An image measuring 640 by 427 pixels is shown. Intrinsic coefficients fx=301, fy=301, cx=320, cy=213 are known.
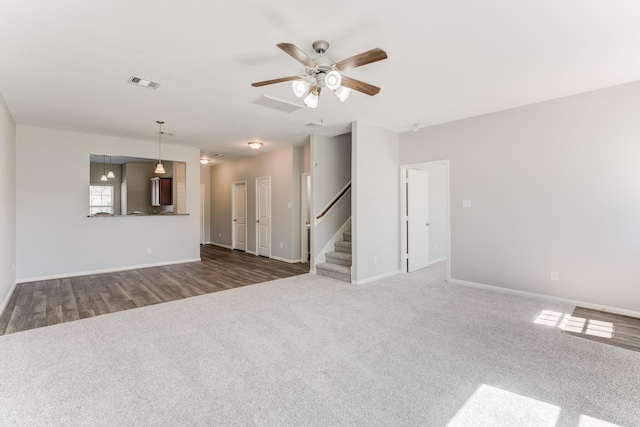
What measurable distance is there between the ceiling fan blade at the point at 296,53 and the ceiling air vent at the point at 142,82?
2089 mm

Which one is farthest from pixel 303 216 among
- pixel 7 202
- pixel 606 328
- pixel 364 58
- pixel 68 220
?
pixel 606 328

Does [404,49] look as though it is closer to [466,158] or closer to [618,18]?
[618,18]

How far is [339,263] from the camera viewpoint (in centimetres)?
574

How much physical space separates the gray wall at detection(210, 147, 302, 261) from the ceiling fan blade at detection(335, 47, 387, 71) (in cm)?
478

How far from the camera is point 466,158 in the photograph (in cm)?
489

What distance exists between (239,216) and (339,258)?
13.8ft

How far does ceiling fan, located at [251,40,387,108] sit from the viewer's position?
2.18m

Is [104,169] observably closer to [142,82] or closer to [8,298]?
[8,298]

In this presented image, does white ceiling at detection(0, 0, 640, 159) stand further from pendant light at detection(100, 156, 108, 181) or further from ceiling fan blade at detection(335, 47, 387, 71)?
pendant light at detection(100, 156, 108, 181)

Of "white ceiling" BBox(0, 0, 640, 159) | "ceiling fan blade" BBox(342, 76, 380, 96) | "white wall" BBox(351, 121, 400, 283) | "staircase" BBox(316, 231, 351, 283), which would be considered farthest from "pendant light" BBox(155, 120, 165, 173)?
"ceiling fan blade" BBox(342, 76, 380, 96)

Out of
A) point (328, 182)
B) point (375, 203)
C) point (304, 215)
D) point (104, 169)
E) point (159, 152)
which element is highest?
point (159, 152)

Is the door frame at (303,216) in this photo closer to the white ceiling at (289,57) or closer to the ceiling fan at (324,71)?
the white ceiling at (289,57)

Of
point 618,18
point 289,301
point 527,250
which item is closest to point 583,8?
point 618,18

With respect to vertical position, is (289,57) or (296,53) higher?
(289,57)
